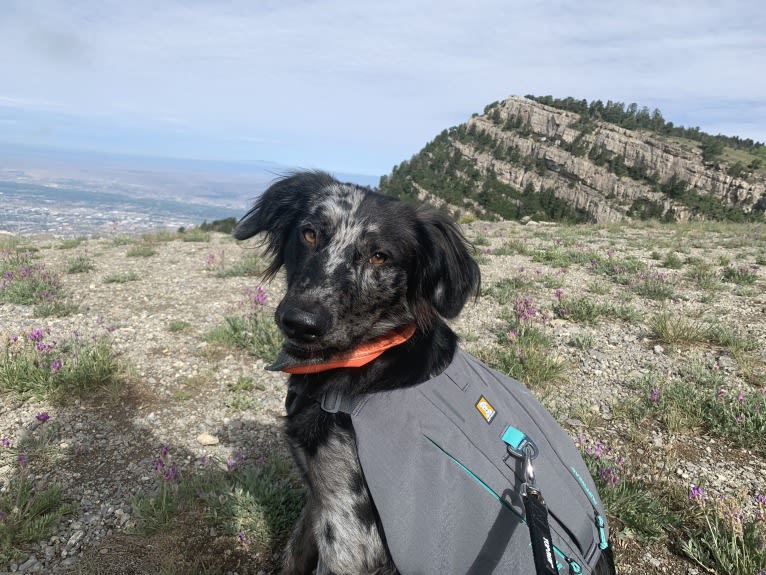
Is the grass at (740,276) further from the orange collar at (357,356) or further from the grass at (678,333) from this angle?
the orange collar at (357,356)

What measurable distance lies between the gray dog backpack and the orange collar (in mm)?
237

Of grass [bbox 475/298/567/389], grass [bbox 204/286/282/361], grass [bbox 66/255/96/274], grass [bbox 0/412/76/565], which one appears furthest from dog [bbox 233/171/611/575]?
grass [bbox 66/255/96/274]

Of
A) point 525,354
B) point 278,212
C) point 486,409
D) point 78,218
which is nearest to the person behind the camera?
point 486,409

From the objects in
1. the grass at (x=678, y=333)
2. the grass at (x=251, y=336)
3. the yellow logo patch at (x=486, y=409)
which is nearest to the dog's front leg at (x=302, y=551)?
the yellow logo patch at (x=486, y=409)

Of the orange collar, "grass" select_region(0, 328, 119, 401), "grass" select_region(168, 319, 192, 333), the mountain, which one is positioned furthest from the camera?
the mountain

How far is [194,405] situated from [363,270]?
2771 millimetres

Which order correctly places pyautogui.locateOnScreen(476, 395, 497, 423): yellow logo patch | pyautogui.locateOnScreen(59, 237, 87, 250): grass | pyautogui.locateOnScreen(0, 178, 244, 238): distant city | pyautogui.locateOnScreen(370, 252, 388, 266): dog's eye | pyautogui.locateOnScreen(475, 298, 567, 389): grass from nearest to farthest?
pyautogui.locateOnScreen(476, 395, 497, 423): yellow logo patch < pyautogui.locateOnScreen(370, 252, 388, 266): dog's eye < pyautogui.locateOnScreen(475, 298, 567, 389): grass < pyautogui.locateOnScreen(59, 237, 87, 250): grass < pyautogui.locateOnScreen(0, 178, 244, 238): distant city

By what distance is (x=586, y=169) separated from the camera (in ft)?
367

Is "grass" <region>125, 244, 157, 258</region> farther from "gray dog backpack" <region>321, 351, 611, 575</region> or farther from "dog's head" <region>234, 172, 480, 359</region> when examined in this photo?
"gray dog backpack" <region>321, 351, 611, 575</region>

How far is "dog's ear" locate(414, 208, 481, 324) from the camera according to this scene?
8.87 feet

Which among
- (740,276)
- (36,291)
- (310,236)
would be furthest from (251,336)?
(740,276)

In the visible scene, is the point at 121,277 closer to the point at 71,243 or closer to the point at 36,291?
the point at 36,291

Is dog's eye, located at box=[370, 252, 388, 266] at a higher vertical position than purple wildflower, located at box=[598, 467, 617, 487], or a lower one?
higher

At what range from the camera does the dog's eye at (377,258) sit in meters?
2.85
